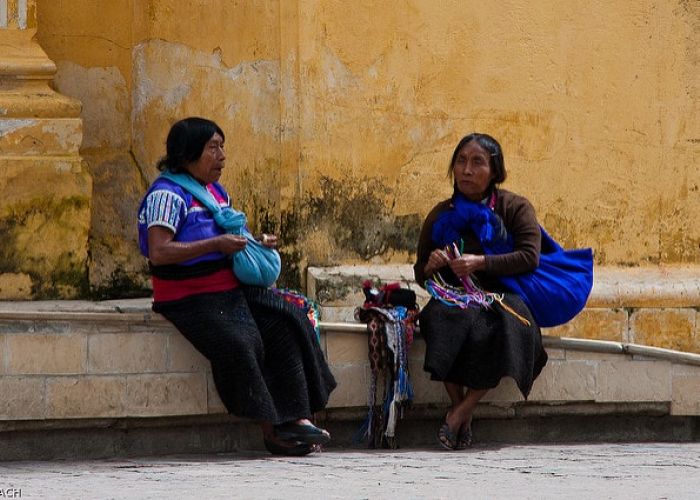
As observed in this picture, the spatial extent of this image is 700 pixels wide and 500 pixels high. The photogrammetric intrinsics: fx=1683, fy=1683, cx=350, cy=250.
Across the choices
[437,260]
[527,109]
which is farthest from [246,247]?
[527,109]

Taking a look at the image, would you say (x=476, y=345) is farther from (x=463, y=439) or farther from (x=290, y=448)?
(x=290, y=448)

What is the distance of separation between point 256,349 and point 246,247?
40 cm

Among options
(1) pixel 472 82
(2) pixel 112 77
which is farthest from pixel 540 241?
(2) pixel 112 77

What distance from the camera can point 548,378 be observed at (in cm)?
717

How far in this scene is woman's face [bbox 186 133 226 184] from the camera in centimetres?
654

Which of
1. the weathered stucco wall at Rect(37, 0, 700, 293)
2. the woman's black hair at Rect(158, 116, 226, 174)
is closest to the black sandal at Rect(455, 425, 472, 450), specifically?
the weathered stucco wall at Rect(37, 0, 700, 293)

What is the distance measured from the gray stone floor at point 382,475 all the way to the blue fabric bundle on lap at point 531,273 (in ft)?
1.92

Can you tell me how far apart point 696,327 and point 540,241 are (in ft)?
3.95

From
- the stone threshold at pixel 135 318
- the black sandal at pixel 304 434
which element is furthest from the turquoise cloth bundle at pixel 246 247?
the black sandal at pixel 304 434

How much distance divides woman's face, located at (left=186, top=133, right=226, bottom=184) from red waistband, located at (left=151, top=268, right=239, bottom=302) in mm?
378

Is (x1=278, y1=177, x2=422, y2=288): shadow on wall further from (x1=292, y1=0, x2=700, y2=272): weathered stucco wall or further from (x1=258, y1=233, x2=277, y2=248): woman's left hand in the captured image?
(x1=258, y1=233, x2=277, y2=248): woman's left hand

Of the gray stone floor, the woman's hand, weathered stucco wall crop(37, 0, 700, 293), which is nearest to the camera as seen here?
the gray stone floor

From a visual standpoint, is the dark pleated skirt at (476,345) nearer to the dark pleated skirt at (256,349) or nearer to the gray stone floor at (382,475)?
the gray stone floor at (382,475)

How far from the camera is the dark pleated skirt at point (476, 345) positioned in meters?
6.70
